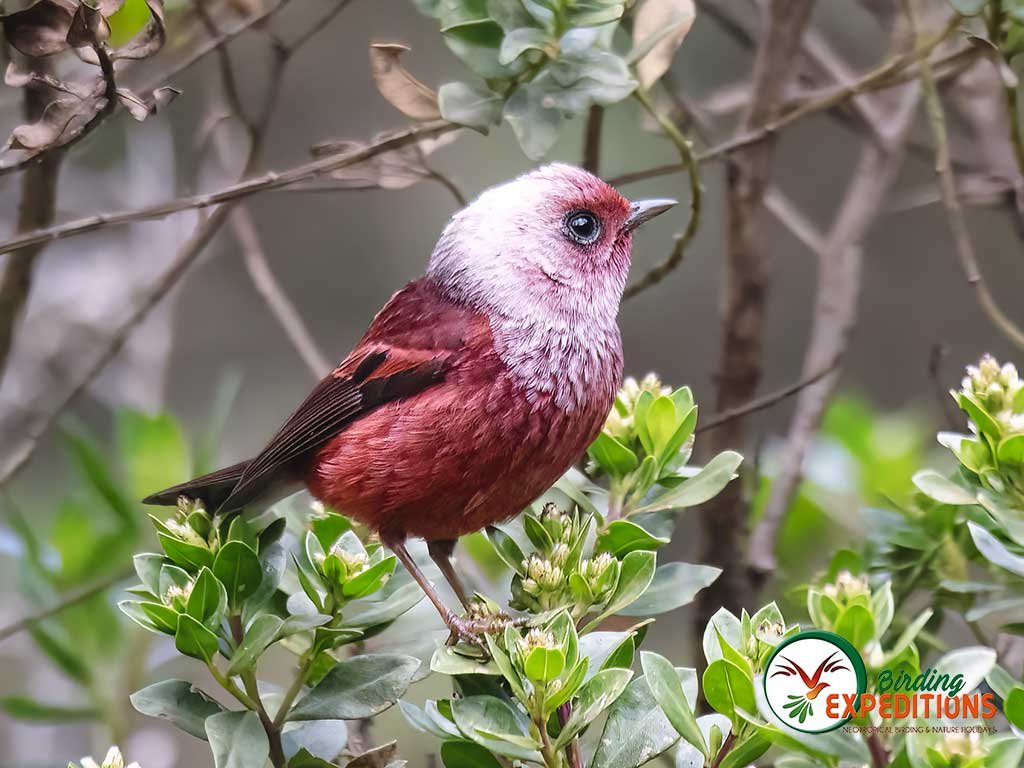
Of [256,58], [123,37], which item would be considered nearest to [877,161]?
[123,37]

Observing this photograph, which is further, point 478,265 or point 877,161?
point 877,161

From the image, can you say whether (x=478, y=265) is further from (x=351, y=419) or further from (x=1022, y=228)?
(x=1022, y=228)

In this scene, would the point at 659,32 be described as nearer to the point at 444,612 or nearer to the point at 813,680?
the point at 444,612

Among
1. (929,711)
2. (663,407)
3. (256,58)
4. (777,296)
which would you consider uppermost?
(256,58)

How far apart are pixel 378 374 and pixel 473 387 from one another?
0.28 m

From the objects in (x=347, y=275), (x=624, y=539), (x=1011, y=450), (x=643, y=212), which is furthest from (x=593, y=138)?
(x=347, y=275)

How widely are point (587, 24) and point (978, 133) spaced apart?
2059 mm

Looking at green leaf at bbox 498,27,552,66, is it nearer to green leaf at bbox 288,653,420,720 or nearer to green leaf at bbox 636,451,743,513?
green leaf at bbox 636,451,743,513

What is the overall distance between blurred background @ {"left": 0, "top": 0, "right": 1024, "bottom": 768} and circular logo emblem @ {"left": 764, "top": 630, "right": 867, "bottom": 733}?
1.85 m

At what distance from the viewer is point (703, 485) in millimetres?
2334

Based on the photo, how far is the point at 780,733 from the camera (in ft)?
5.69

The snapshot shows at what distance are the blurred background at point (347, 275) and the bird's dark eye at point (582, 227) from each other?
800 millimetres

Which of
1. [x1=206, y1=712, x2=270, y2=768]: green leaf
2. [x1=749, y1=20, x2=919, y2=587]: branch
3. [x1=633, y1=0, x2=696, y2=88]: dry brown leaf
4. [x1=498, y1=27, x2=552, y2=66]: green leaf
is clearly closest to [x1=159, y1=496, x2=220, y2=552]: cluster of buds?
[x1=206, y1=712, x2=270, y2=768]: green leaf

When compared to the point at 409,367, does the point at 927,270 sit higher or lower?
higher
